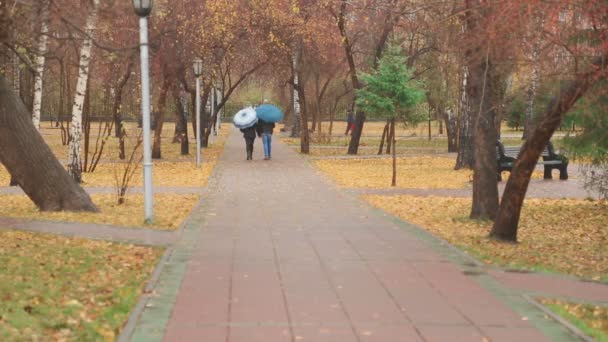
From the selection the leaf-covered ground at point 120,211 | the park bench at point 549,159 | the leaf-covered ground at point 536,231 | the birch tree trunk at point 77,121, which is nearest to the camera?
the leaf-covered ground at point 536,231

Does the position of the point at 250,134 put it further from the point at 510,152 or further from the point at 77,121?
the point at 77,121

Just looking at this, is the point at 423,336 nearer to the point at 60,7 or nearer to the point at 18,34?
the point at 60,7

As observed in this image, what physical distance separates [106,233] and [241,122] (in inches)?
686

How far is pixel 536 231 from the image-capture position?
1304 centimetres

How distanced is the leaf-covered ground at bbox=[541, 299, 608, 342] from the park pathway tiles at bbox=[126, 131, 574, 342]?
23 centimetres

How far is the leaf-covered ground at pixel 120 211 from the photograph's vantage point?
12312 mm

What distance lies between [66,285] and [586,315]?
4.52m

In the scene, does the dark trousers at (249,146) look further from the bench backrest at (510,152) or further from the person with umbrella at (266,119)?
the bench backrest at (510,152)

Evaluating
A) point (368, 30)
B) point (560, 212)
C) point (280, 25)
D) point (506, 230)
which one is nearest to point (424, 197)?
point (560, 212)

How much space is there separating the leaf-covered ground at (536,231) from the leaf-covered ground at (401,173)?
3.44m

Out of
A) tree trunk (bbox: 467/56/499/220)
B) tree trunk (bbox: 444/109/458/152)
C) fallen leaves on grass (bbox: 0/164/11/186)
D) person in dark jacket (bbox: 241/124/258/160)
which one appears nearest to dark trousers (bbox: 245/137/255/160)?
person in dark jacket (bbox: 241/124/258/160)

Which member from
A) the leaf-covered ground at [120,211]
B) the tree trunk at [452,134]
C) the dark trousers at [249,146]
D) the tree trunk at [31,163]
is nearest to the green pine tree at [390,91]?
the dark trousers at [249,146]

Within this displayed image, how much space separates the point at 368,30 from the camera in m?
33.5

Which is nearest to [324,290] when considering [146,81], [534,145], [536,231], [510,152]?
[534,145]
